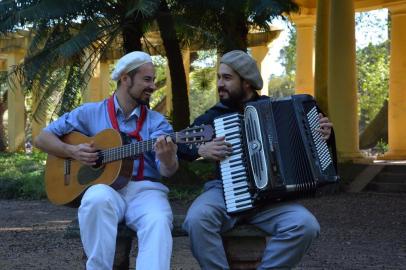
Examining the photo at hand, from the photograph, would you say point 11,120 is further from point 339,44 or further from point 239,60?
point 239,60

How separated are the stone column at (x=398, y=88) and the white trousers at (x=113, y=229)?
498 inches

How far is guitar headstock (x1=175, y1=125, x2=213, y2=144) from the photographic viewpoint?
4223 mm

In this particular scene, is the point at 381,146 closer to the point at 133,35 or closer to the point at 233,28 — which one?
the point at 233,28

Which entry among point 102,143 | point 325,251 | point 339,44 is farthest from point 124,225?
point 339,44

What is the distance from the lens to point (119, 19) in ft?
33.9

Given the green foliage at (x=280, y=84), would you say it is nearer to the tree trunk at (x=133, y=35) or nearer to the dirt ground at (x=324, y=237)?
the dirt ground at (x=324, y=237)

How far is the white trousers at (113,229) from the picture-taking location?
13.2 ft

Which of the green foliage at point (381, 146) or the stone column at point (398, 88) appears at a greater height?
the stone column at point (398, 88)

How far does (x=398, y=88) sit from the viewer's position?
1593 centimetres

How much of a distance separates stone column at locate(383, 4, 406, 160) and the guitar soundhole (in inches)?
493

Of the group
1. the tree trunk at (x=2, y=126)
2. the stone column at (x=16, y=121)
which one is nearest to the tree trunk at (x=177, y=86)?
the stone column at (x=16, y=121)

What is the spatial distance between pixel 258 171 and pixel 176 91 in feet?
28.1

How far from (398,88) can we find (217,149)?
12622 millimetres

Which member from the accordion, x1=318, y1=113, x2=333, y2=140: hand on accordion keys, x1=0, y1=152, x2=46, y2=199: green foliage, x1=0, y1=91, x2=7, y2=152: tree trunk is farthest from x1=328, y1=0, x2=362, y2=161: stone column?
x1=0, y1=91, x2=7, y2=152: tree trunk
